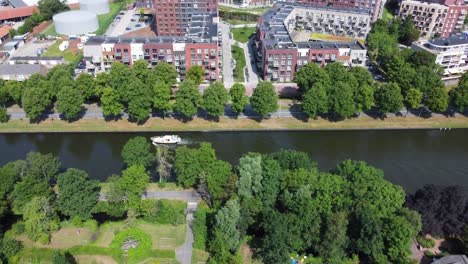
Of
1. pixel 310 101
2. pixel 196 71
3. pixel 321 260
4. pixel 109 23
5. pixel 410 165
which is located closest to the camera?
pixel 321 260

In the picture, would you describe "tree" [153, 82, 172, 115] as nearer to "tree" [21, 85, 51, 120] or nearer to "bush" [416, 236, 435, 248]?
"tree" [21, 85, 51, 120]

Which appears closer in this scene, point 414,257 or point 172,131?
point 414,257

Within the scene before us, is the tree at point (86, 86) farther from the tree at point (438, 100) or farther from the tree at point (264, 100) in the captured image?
the tree at point (438, 100)

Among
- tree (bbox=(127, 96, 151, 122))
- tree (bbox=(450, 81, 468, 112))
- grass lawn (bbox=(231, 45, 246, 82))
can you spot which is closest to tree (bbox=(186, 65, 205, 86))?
grass lawn (bbox=(231, 45, 246, 82))

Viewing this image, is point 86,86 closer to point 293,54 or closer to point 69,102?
point 69,102

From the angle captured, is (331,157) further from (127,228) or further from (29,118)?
(29,118)

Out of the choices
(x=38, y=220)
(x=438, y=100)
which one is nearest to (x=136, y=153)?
(x=38, y=220)

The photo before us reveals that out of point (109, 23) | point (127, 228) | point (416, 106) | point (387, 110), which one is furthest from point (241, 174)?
point (109, 23)
